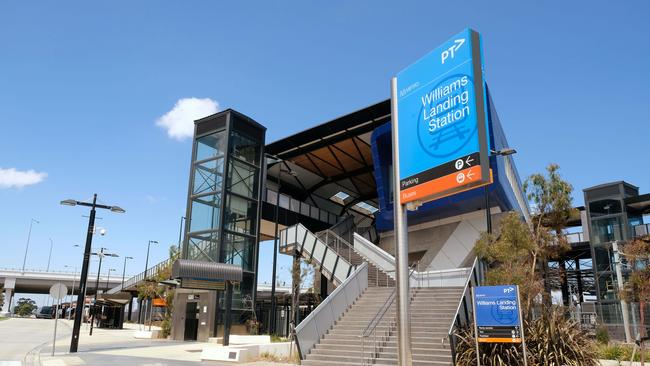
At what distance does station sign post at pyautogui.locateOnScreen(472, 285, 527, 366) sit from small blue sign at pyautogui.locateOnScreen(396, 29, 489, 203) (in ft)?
15.7

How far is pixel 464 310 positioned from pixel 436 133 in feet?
27.8

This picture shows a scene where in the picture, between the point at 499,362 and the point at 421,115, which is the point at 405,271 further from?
the point at 499,362

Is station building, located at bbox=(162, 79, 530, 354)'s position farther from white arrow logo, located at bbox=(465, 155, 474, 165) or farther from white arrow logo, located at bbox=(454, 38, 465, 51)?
white arrow logo, located at bbox=(454, 38, 465, 51)

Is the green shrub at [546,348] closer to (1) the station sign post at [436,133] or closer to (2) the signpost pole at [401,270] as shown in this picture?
(2) the signpost pole at [401,270]

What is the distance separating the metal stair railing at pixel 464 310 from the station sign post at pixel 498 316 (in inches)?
40.1

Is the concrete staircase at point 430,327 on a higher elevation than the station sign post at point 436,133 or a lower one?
lower

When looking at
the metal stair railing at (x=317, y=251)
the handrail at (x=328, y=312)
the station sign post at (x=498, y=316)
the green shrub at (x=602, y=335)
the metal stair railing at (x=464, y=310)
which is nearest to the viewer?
the station sign post at (x=498, y=316)

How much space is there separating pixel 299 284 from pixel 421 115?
19515 millimetres

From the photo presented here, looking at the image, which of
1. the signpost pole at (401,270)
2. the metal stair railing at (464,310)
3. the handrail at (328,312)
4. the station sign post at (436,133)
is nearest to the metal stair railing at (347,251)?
the handrail at (328,312)

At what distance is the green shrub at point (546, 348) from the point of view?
485 inches

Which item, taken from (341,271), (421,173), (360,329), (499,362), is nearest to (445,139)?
(421,173)

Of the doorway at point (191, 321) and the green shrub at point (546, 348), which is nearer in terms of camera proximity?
the green shrub at point (546, 348)

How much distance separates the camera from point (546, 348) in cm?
1246

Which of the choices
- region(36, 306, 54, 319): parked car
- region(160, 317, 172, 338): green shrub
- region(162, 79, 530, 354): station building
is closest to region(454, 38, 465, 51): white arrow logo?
region(162, 79, 530, 354): station building
